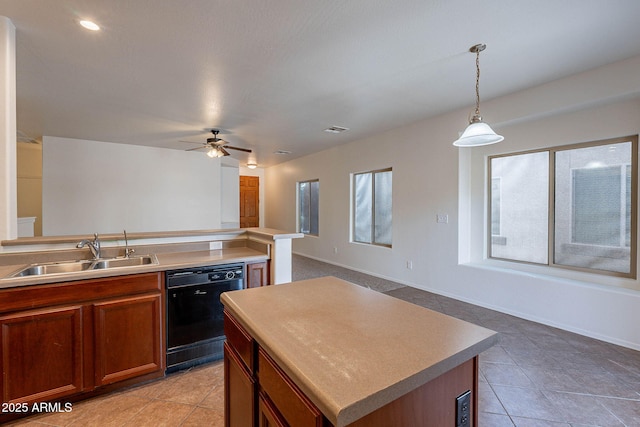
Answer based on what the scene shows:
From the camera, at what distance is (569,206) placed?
3330 mm

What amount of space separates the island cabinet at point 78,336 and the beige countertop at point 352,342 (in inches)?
44.6

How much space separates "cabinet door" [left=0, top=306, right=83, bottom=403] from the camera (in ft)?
5.70

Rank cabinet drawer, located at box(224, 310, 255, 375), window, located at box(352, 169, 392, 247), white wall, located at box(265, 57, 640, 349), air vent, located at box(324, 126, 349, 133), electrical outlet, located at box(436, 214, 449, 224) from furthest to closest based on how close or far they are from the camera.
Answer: window, located at box(352, 169, 392, 247), air vent, located at box(324, 126, 349, 133), electrical outlet, located at box(436, 214, 449, 224), white wall, located at box(265, 57, 640, 349), cabinet drawer, located at box(224, 310, 255, 375)

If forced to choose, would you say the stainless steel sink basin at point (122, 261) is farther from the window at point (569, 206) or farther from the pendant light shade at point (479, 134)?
the window at point (569, 206)

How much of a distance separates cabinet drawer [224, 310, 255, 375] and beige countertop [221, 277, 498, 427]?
0.06 metres

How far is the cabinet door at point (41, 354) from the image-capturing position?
5.70 feet

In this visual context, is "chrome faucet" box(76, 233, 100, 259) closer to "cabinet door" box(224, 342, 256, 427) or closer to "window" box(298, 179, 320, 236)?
"cabinet door" box(224, 342, 256, 427)

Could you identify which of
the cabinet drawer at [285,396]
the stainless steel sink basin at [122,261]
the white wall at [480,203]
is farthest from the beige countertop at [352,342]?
the white wall at [480,203]

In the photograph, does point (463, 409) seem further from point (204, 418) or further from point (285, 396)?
point (204, 418)

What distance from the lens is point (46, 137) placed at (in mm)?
5215

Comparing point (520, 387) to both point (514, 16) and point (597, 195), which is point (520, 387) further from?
point (514, 16)

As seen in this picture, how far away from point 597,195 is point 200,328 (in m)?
4.26

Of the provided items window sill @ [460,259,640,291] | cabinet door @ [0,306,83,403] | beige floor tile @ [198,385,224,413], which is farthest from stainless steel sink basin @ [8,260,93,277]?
window sill @ [460,259,640,291]

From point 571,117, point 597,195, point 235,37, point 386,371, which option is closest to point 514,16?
point 571,117
